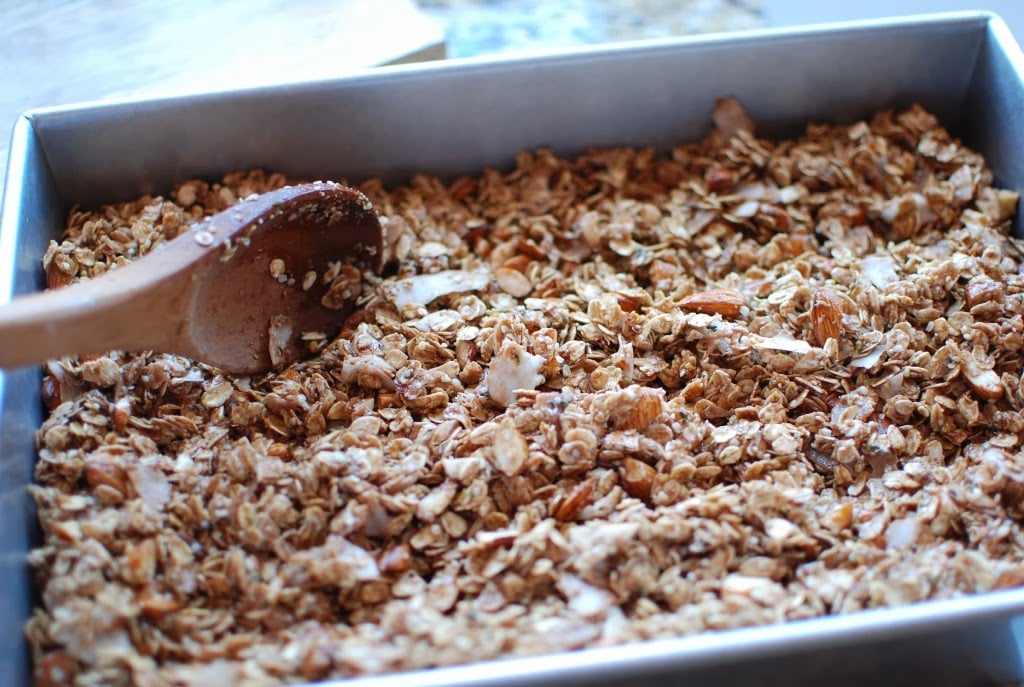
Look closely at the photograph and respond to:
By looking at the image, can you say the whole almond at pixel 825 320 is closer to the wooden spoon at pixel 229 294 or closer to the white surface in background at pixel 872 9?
the wooden spoon at pixel 229 294

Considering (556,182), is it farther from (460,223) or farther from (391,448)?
(391,448)

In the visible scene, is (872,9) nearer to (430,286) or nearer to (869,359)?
(869,359)

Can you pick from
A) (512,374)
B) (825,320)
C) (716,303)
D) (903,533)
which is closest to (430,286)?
(512,374)

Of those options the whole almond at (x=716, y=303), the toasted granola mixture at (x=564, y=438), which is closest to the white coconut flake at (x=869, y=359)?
the toasted granola mixture at (x=564, y=438)

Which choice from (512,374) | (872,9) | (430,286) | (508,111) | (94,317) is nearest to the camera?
(94,317)

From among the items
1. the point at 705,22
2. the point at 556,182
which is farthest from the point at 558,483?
the point at 705,22

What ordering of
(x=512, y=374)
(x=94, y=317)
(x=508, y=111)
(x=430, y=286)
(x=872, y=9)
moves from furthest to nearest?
(x=872, y=9)
(x=508, y=111)
(x=430, y=286)
(x=512, y=374)
(x=94, y=317)
